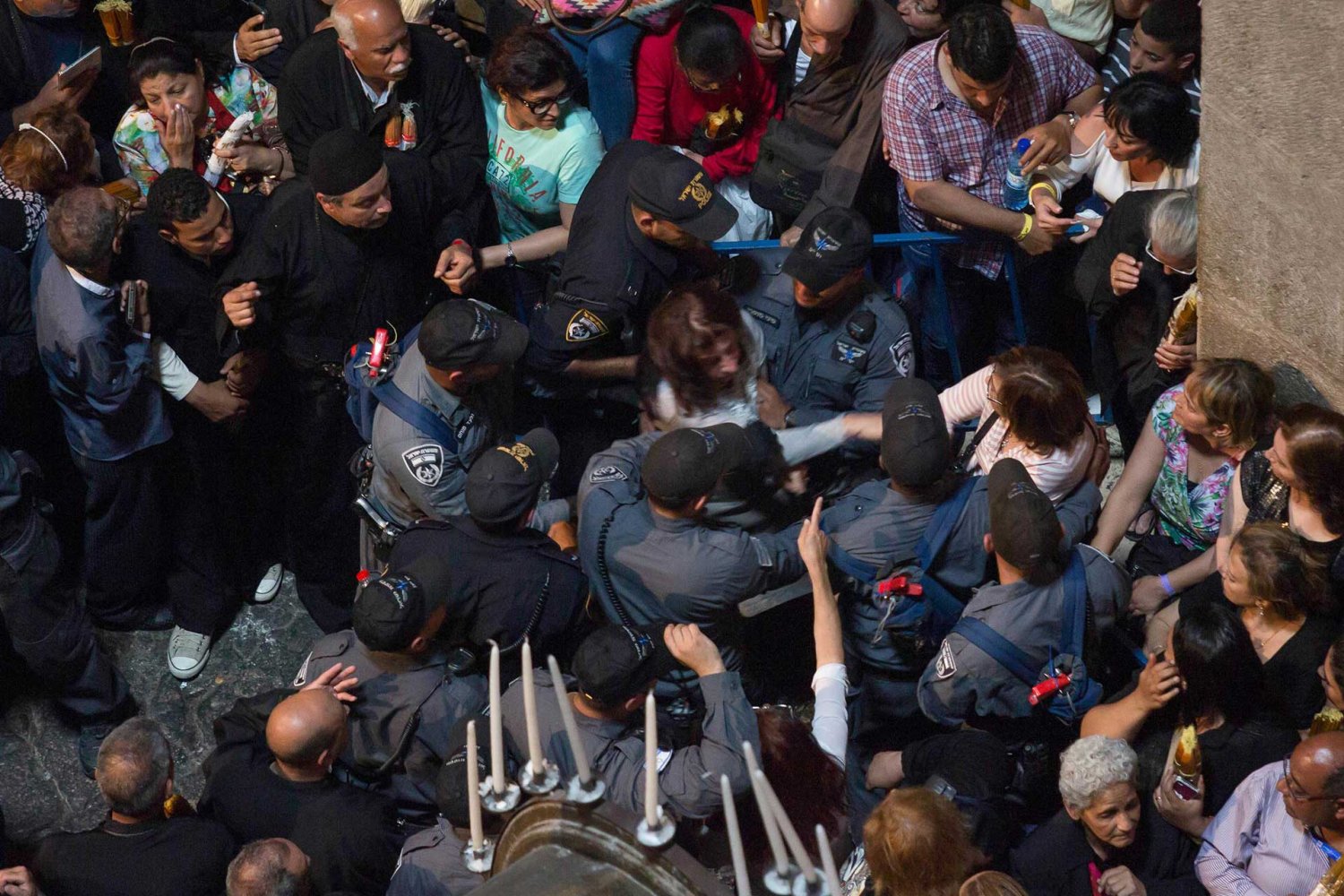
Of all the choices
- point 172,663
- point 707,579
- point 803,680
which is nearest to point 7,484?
point 172,663

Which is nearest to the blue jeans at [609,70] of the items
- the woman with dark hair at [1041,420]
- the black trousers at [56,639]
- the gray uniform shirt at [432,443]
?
the gray uniform shirt at [432,443]

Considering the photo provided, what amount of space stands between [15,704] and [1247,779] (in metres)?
4.80

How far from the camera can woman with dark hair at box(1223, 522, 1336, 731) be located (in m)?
3.86

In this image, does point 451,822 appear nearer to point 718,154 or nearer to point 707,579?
point 707,579

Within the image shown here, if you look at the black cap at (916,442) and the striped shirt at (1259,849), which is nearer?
the striped shirt at (1259,849)

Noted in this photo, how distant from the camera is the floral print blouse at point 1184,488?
14.7ft

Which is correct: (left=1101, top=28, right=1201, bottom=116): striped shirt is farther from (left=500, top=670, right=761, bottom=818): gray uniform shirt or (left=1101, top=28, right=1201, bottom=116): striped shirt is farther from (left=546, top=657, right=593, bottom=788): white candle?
(left=546, top=657, right=593, bottom=788): white candle

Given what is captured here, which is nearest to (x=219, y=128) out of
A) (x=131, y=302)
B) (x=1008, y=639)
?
(x=131, y=302)

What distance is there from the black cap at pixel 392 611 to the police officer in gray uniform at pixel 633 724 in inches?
15.9

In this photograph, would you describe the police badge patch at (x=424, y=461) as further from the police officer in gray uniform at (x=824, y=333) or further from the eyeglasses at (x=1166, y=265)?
the eyeglasses at (x=1166, y=265)


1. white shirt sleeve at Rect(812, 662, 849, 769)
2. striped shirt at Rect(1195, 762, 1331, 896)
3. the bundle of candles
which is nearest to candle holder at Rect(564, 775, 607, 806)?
the bundle of candles

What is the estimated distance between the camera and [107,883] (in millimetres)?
4141

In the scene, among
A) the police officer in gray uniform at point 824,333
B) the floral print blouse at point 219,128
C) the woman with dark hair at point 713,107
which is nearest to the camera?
the police officer in gray uniform at point 824,333

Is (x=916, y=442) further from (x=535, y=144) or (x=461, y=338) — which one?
(x=535, y=144)
